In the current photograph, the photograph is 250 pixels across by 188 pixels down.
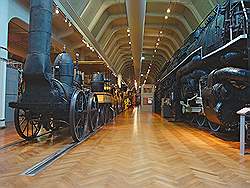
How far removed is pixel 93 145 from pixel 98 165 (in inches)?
62.8

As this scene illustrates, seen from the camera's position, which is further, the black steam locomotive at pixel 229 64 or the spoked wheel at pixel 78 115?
the spoked wheel at pixel 78 115

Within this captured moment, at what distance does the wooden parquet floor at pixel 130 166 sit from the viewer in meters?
2.78

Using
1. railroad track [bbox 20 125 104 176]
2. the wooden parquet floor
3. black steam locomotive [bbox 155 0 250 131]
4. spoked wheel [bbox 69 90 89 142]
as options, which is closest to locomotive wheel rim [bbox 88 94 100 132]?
spoked wheel [bbox 69 90 89 142]

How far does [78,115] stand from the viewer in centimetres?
559

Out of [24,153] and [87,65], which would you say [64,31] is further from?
[24,153]

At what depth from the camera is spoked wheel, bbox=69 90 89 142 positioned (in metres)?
5.05

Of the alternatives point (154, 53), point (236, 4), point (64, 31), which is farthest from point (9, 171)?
point (154, 53)

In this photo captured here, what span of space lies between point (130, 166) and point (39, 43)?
2715 mm

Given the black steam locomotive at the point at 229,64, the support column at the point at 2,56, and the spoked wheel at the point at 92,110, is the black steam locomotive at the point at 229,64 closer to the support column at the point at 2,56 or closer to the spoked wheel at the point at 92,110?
the spoked wheel at the point at 92,110

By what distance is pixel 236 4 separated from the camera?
204 inches

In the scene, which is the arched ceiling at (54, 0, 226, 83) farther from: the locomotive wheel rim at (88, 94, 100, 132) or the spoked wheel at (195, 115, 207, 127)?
the spoked wheel at (195, 115, 207, 127)

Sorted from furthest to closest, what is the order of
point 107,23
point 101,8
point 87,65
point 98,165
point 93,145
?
1. point 107,23
2. point 101,8
3. point 87,65
4. point 93,145
5. point 98,165

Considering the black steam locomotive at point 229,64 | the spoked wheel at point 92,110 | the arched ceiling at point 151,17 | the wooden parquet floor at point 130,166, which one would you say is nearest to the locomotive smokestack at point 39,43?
the wooden parquet floor at point 130,166

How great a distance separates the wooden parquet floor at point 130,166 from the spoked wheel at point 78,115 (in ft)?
1.19
